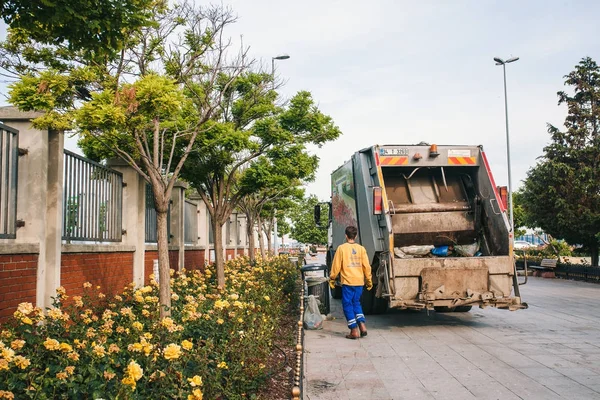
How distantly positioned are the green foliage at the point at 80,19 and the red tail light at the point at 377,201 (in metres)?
5.13

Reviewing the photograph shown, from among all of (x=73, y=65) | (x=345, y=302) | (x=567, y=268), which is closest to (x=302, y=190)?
(x=567, y=268)

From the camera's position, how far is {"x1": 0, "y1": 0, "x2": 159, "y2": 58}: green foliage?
406 cm

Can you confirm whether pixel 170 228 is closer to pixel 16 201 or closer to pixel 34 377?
pixel 16 201

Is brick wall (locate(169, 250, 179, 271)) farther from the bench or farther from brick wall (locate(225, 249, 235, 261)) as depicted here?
the bench

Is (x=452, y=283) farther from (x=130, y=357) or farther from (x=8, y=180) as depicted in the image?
(x=8, y=180)

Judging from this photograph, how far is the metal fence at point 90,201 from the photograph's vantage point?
7.17m

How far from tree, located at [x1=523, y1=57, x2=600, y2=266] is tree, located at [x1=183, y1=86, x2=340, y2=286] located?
549 inches

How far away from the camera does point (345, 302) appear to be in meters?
8.38

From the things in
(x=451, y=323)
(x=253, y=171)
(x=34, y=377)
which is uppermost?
(x=253, y=171)

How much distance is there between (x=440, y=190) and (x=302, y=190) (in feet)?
37.8

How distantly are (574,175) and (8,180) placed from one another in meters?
22.1

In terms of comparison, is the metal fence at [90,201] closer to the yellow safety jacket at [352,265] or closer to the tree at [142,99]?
the tree at [142,99]

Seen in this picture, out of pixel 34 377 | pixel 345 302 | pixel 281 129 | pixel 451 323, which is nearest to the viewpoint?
pixel 34 377

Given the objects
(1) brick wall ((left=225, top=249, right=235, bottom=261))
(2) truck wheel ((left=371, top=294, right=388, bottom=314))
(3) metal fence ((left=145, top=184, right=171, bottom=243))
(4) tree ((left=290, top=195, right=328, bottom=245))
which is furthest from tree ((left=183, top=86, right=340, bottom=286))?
(4) tree ((left=290, top=195, right=328, bottom=245))
